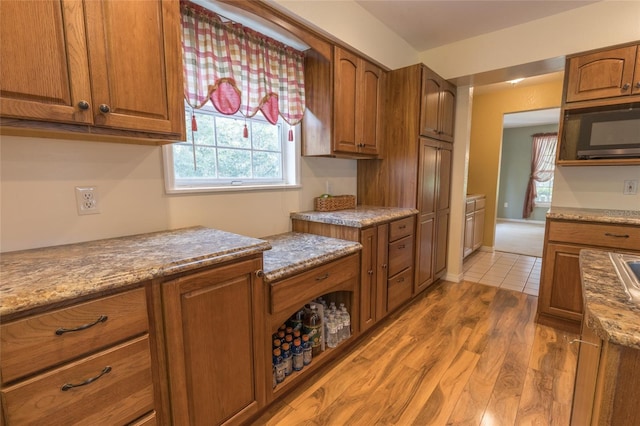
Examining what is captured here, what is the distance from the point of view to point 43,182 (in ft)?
4.01

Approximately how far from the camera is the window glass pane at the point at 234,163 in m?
1.92

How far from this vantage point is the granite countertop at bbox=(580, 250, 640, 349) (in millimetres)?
602

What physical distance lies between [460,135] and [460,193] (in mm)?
625

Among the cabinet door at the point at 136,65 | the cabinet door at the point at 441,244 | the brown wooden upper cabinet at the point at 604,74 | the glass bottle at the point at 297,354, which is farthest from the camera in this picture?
the cabinet door at the point at 441,244

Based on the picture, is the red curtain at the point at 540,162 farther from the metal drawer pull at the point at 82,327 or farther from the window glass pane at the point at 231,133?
the metal drawer pull at the point at 82,327

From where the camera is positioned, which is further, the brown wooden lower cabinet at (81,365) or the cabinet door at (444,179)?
the cabinet door at (444,179)

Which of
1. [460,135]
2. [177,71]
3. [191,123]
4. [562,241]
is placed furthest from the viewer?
[460,135]

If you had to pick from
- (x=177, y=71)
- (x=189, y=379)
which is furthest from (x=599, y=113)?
(x=189, y=379)

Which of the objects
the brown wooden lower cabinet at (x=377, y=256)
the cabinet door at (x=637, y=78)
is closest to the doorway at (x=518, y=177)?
the cabinet door at (x=637, y=78)

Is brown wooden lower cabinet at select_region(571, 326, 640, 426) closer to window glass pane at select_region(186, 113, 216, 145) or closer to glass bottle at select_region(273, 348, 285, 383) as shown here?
glass bottle at select_region(273, 348, 285, 383)

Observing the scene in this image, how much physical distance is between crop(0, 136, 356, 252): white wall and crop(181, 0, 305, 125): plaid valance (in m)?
0.48

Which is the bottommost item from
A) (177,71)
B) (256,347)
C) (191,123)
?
(256,347)

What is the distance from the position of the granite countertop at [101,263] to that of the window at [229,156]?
0.43 meters

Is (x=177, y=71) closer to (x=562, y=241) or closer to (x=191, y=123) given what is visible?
(x=191, y=123)
